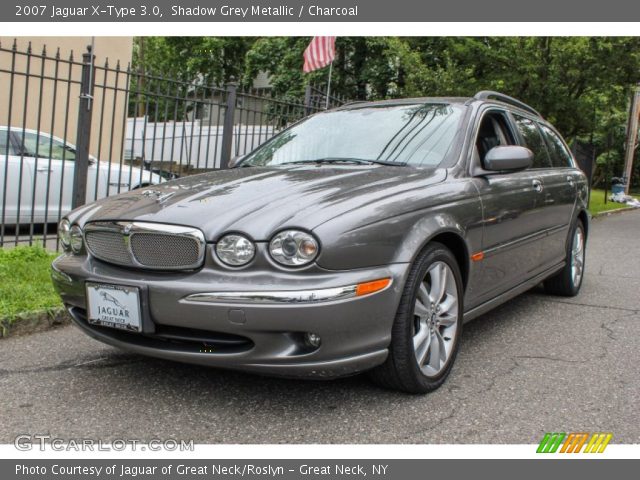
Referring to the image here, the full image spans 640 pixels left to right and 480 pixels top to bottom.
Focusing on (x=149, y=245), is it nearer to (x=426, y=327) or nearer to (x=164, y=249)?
(x=164, y=249)

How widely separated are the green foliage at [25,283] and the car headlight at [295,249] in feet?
7.57

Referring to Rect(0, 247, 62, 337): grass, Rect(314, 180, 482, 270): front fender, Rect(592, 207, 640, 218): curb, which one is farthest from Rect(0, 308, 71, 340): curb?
Rect(592, 207, 640, 218): curb

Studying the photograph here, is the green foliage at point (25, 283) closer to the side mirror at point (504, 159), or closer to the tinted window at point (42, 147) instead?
the tinted window at point (42, 147)

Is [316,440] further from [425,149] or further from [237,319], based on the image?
[425,149]

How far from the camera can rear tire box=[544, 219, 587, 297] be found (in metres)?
5.46

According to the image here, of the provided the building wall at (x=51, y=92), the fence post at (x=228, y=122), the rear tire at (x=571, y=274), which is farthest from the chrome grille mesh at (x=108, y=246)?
the building wall at (x=51, y=92)

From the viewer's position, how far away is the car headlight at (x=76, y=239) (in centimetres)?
323

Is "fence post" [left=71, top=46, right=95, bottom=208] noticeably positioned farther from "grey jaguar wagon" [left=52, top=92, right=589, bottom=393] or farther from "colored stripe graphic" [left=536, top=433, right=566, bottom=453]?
"colored stripe graphic" [left=536, top=433, right=566, bottom=453]

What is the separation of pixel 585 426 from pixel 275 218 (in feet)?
5.57

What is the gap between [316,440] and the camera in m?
2.65

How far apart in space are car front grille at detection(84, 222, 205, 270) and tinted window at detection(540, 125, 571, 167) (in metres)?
3.56

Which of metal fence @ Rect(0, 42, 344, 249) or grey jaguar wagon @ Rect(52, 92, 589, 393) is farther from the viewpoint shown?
metal fence @ Rect(0, 42, 344, 249)

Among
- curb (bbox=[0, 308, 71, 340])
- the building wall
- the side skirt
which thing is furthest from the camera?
the building wall
